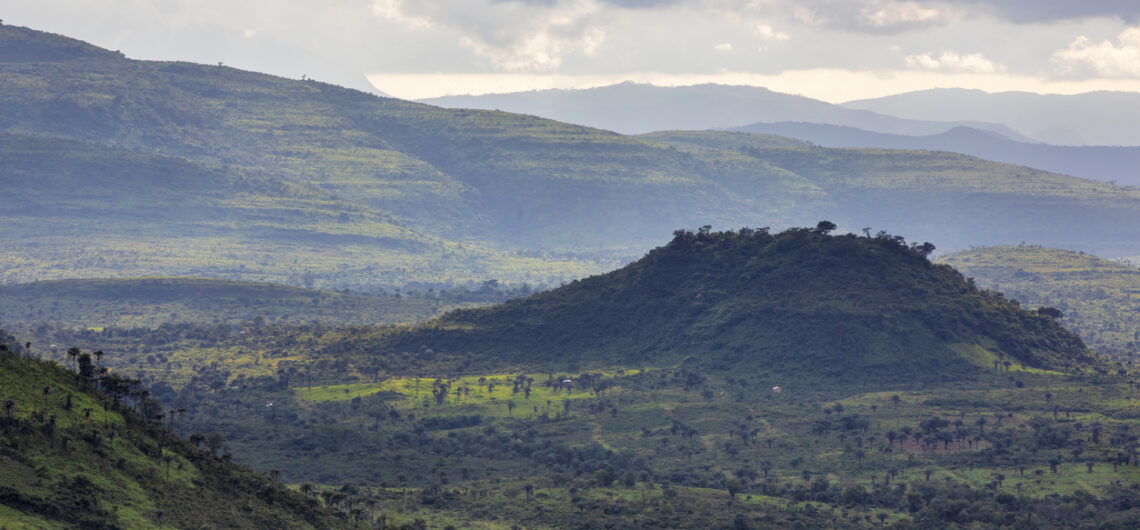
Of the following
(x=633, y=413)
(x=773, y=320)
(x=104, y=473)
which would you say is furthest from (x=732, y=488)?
(x=773, y=320)

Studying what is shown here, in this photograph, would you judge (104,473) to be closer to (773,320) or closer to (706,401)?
(706,401)

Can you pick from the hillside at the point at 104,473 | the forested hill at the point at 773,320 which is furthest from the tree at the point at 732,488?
the forested hill at the point at 773,320

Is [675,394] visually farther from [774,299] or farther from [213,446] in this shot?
[213,446]

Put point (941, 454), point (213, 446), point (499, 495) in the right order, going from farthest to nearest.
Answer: point (941, 454)
point (499, 495)
point (213, 446)

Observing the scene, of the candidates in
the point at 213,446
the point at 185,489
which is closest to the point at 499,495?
the point at 213,446

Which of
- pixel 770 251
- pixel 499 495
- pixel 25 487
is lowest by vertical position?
pixel 499 495

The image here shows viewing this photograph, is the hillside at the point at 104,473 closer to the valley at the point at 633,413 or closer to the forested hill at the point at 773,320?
the valley at the point at 633,413

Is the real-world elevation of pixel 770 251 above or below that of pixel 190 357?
above
